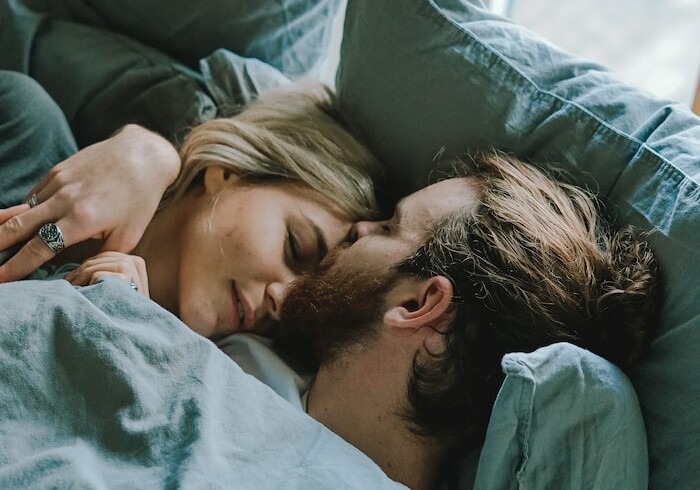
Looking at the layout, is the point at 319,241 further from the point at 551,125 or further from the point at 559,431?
the point at 559,431

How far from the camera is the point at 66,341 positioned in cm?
79

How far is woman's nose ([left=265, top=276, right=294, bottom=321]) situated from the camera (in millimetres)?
1057

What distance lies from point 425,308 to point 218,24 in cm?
74

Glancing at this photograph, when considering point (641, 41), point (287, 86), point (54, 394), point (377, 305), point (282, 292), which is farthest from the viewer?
point (641, 41)

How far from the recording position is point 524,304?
0.89 m

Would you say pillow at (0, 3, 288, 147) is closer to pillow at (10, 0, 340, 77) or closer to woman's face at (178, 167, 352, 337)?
pillow at (10, 0, 340, 77)

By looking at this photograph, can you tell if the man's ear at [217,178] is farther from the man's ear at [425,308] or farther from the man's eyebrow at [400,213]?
the man's ear at [425,308]

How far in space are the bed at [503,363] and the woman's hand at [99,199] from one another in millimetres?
175

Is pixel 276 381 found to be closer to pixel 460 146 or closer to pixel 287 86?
pixel 460 146

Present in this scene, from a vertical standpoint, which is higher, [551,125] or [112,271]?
[551,125]

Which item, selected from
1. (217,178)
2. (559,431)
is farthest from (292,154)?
(559,431)

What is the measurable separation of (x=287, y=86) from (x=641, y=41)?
98 cm

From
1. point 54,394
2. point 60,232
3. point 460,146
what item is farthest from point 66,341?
point 460,146

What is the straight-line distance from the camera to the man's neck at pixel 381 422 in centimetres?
90
